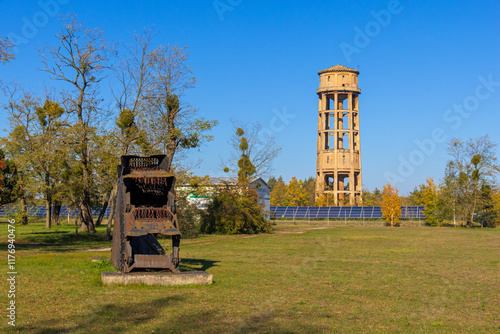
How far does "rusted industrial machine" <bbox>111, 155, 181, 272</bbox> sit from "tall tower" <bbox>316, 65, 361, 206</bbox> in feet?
262

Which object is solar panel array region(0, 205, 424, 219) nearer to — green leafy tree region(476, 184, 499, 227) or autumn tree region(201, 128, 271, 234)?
green leafy tree region(476, 184, 499, 227)

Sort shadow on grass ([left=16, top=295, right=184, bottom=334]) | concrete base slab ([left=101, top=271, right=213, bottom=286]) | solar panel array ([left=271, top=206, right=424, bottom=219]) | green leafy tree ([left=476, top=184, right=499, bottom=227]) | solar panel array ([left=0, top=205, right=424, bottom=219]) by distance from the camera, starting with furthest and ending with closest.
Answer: solar panel array ([left=271, top=206, right=424, bottom=219]), solar panel array ([left=0, top=205, right=424, bottom=219]), green leafy tree ([left=476, top=184, right=499, bottom=227]), concrete base slab ([left=101, top=271, right=213, bottom=286]), shadow on grass ([left=16, top=295, right=184, bottom=334])

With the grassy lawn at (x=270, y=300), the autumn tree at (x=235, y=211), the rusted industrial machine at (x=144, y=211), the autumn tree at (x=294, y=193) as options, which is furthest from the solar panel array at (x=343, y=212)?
the rusted industrial machine at (x=144, y=211)

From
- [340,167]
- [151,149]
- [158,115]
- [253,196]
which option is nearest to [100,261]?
[151,149]

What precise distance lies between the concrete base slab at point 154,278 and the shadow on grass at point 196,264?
3.17m

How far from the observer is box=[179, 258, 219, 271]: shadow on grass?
17730mm

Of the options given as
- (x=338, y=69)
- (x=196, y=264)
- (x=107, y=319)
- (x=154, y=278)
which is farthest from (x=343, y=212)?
(x=107, y=319)

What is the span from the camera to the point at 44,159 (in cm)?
3575

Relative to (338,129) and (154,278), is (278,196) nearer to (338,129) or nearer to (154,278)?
(338,129)

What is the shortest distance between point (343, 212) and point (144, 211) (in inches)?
2622

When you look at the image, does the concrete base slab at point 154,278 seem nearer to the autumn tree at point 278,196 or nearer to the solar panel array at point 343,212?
the solar panel array at point 343,212

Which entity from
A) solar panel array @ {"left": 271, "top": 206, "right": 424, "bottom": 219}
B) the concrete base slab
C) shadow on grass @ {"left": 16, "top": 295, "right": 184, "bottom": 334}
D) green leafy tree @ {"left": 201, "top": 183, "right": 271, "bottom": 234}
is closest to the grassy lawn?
shadow on grass @ {"left": 16, "top": 295, "right": 184, "bottom": 334}

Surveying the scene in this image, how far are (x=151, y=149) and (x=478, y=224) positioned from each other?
161 ft

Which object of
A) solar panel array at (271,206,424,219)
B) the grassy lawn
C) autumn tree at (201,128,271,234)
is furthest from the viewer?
solar panel array at (271,206,424,219)
